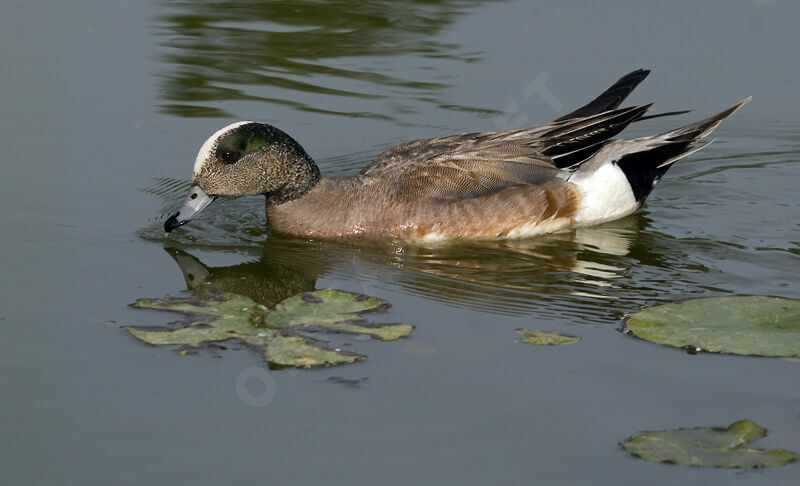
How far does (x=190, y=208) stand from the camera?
8.00 meters

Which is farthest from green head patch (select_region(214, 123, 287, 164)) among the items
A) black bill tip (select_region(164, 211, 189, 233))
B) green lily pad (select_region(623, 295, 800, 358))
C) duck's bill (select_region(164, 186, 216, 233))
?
green lily pad (select_region(623, 295, 800, 358))

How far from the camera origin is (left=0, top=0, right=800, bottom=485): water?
5.18 metres

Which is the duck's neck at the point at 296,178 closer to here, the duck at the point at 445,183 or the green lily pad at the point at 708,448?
the duck at the point at 445,183

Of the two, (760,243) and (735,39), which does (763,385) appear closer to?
(760,243)

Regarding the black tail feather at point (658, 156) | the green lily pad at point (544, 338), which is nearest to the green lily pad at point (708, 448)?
the green lily pad at point (544, 338)

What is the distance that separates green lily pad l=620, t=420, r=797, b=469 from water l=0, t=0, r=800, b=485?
0.23 ft

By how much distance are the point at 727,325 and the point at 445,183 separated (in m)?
2.47

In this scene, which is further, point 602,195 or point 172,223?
point 602,195

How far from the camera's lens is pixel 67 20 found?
12.0 metres

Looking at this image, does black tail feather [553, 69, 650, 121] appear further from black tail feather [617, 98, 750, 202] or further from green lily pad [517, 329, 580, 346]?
green lily pad [517, 329, 580, 346]

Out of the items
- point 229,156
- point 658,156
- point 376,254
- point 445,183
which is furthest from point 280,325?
point 658,156

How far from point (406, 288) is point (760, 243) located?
239cm

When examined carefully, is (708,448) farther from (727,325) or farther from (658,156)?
(658,156)

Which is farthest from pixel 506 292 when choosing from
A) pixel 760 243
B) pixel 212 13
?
pixel 212 13
